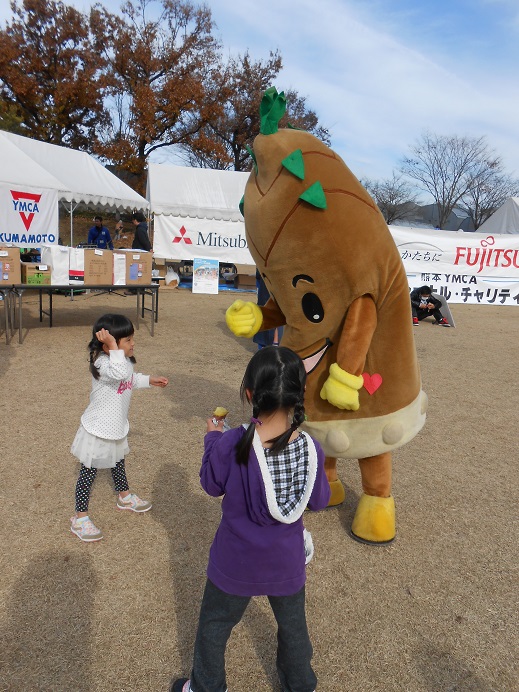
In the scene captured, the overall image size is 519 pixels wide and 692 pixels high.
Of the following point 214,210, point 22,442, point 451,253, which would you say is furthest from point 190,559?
point 451,253

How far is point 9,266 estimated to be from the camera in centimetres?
710

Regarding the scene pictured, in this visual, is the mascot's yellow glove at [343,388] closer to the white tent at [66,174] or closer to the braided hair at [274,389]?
the braided hair at [274,389]

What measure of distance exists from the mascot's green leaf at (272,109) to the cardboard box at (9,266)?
18.6 ft

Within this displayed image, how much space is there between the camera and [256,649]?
2.24 m

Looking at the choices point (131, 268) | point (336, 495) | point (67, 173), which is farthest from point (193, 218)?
point (336, 495)

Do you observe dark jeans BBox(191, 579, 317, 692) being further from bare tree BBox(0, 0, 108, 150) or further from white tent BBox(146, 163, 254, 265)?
bare tree BBox(0, 0, 108, 150)

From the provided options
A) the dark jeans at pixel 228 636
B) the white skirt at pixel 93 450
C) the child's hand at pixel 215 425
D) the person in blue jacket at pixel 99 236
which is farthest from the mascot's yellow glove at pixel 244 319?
the person in blue jacket at pixel 99 236

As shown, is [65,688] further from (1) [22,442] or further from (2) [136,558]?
(1) [22,442]

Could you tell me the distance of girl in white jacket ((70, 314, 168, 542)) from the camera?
2.71 metres

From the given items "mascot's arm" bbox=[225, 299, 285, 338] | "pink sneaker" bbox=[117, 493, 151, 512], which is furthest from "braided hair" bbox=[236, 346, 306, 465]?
"pink sneaker" bbox=[117, 493, 151, 512]

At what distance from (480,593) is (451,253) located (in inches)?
515

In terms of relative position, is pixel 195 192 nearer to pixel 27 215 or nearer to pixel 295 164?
pixel 27 215

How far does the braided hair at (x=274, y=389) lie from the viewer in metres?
1.60

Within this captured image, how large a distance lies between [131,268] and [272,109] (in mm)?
6012
